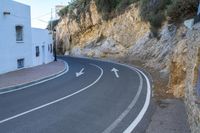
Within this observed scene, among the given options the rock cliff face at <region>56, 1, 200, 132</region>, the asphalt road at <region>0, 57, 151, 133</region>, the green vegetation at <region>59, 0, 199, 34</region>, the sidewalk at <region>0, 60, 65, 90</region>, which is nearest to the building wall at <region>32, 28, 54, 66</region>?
the sidewalk at <region>0, 60, 65, 90</region>

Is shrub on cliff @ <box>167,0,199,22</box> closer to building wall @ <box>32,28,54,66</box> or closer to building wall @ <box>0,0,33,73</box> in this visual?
building wall @ <box>0,0,33,73</box>

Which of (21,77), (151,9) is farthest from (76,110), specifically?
(151,9)

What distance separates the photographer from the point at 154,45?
97.0 feet

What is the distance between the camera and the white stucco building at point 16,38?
75.5ft

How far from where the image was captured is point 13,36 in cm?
2455

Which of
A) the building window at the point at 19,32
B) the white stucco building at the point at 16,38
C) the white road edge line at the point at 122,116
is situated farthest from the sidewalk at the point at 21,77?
the white road edge line at the point at 122,116

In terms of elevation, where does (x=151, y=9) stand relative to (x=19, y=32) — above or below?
above

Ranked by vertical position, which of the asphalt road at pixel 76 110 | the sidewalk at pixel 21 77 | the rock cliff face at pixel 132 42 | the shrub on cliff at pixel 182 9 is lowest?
the sidewalk at pixel 21 77

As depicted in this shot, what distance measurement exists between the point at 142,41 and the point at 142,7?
3.91 meters

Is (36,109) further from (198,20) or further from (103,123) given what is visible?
(198,20)

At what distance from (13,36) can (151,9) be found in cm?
1461

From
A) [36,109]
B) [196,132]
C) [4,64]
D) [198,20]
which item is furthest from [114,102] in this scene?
[4,64]

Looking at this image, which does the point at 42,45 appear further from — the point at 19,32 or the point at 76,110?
the point at 76,110

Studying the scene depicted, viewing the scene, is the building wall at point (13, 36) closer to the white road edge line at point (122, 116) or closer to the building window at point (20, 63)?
the building window at point (20, 63)
